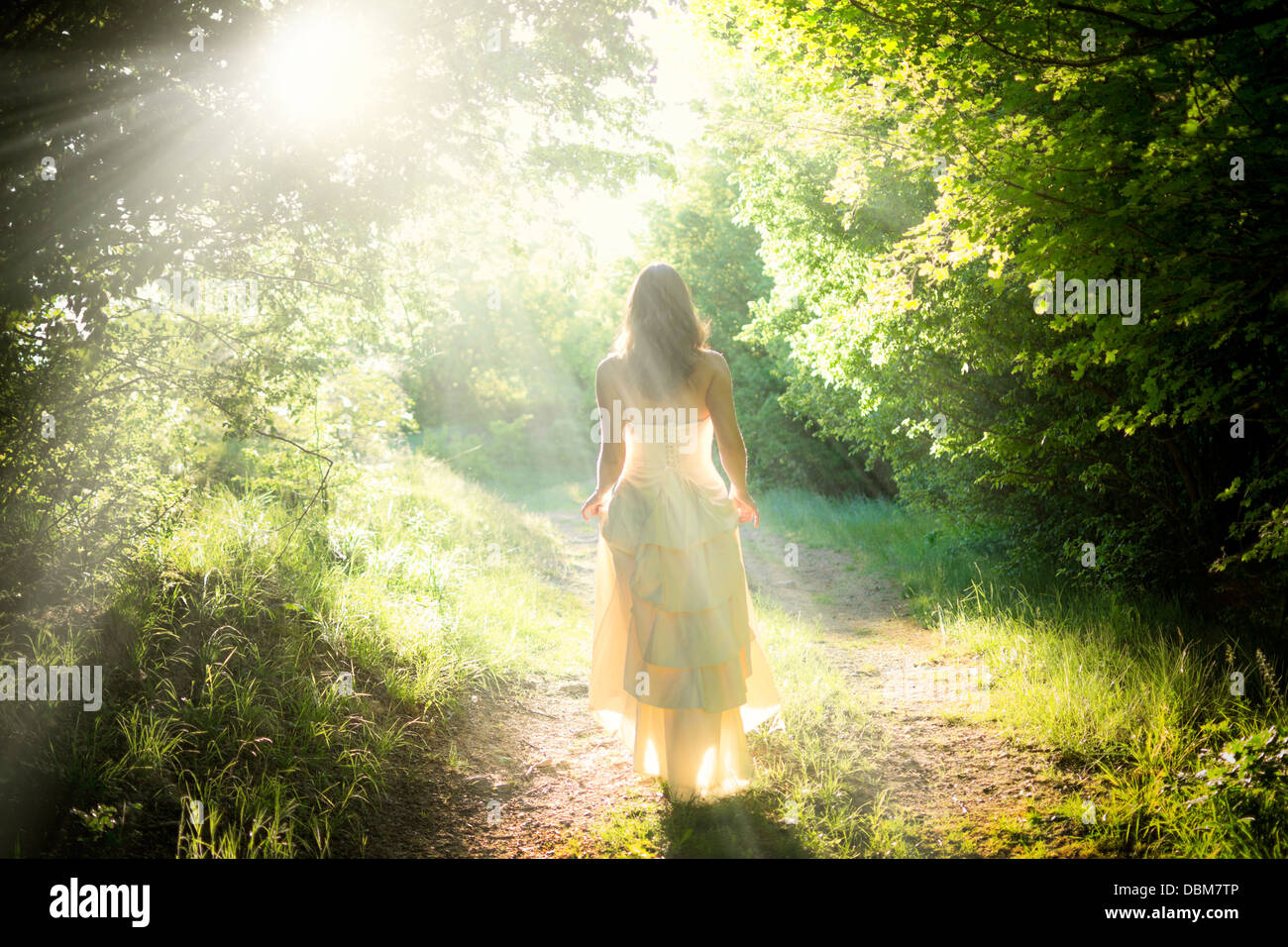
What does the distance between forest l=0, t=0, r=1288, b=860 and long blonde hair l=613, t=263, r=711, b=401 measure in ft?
4.47

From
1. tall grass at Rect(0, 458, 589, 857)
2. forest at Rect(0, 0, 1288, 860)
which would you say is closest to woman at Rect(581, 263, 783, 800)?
forest at Rect(0, 0, 1288, 860)

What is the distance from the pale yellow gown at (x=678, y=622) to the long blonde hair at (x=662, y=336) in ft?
0.71

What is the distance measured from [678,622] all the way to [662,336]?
1.46 metres

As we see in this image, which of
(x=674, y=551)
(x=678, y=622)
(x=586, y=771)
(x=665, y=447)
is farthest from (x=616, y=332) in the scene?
(x=586, y=771)

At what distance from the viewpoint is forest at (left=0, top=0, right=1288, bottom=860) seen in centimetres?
318

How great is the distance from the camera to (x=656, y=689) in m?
3.59

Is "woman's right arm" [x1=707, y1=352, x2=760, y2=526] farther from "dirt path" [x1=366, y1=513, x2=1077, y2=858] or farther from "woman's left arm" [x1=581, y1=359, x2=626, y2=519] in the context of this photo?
"dirt path" [x1=366, y1=513, x2=1077, y2=858]

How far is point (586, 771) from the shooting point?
4223 mm

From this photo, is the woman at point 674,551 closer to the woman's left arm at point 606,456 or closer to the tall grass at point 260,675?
the woman's left arm at point 606,456

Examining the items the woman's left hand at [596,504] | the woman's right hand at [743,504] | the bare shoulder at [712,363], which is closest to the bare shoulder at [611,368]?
the bare shoulder at [712,363]

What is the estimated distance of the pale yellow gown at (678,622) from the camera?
141 inches

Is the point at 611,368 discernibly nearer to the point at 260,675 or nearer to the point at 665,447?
the point at 665,447
